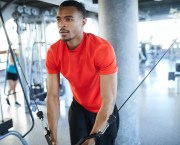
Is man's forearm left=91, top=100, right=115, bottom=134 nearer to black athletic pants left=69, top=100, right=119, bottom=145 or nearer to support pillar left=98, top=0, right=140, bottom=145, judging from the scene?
black athletic pants left=69, top=100, right=119, bottom=145

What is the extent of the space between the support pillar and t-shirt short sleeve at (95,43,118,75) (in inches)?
34.3

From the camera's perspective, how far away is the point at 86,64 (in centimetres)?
137

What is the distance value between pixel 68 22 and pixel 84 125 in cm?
75

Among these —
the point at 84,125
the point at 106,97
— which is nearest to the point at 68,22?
the point at 106,97

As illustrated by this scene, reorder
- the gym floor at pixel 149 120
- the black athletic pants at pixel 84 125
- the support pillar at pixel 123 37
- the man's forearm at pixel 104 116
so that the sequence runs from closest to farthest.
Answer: the man's forearm at pixel 104 116, the black athletic pants at pixel 84 125, the support pillar at pixel 123 37, the gym floor at pixel 149 120

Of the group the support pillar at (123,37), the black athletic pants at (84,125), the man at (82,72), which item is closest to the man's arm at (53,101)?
the man at (82,72)

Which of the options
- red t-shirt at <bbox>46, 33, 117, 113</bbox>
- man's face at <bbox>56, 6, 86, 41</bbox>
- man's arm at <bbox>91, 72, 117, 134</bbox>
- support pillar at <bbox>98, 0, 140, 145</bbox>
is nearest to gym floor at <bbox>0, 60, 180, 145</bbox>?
support pillar at <bbox>98, 0, 140, 145</bbox>

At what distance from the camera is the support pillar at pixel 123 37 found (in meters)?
2.12

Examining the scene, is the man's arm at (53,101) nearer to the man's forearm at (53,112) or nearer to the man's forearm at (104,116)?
Answer: the man's forearm at (53,112)

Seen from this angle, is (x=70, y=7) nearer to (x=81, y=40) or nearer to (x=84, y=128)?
(x=81, y=40)

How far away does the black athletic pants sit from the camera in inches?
Result: 63.5

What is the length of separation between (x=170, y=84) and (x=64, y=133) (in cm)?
356

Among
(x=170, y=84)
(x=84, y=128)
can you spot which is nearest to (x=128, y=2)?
(x=84, y=128)

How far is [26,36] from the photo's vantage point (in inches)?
195
